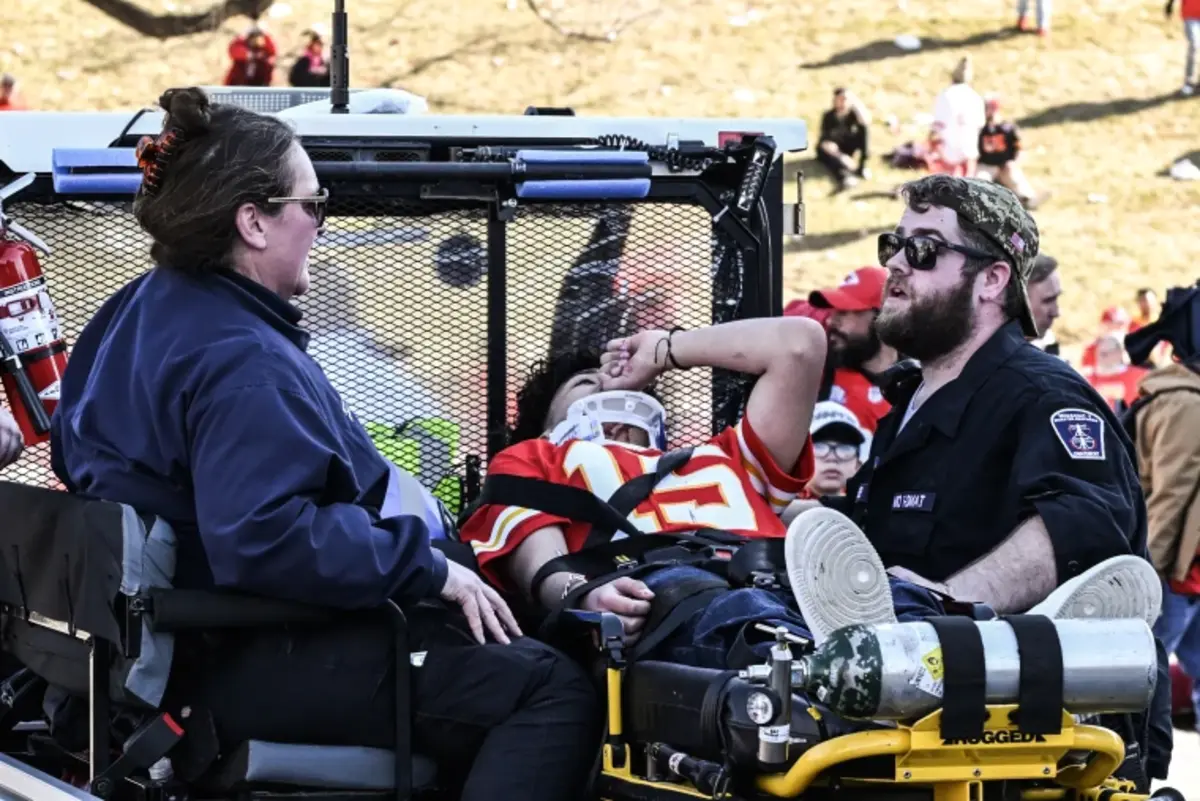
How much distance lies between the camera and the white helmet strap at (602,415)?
4848 mm

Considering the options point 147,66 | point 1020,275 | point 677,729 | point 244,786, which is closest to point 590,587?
point 677,729

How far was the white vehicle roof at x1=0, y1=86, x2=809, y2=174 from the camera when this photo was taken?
4.51 metres

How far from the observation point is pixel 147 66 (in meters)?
Answer: 25.3

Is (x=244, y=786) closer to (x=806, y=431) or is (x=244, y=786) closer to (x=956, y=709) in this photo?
(x=956, y=709)

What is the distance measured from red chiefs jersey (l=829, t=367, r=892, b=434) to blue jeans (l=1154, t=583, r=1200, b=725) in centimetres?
125

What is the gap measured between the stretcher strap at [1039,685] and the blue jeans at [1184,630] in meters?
3.92

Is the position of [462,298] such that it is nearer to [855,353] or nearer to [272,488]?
[272,488]

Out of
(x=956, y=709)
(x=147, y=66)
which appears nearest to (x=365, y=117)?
(x=956, y=709)

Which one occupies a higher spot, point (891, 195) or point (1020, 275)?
point (1020, 275)

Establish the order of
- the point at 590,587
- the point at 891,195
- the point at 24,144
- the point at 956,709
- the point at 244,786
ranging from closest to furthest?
1. the point at 956,709
2. the point at 244,786
3. the point at 590,587
4. the point at 24,144
5. the point at 891,195

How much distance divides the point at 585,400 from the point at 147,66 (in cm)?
2170

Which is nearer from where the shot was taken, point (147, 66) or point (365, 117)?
point (365, 117)

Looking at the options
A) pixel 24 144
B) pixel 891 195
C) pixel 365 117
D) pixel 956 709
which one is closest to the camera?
pixel 956 709

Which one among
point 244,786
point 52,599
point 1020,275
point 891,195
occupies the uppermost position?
point 1020,275
